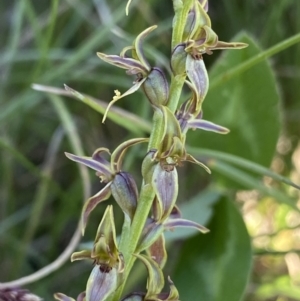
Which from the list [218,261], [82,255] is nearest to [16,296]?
[82,255]

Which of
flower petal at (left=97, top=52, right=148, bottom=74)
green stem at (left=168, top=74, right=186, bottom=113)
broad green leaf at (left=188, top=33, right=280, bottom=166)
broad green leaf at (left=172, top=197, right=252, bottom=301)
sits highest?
flower petal at (left=97, top=52, right=148, bottom=74)

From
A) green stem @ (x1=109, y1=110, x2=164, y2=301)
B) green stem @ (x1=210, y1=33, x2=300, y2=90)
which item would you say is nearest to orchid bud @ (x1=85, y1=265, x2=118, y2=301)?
green stem @ (x1=109, y1=110, x2=164, y2=301)

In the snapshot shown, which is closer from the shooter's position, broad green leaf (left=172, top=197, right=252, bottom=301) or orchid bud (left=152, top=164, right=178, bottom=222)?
orchid bud (left=152, top=164, right=178, bottom=222)

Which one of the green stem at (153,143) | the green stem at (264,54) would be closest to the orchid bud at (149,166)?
the green stem at (153,143)

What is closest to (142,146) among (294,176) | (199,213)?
(199,213)

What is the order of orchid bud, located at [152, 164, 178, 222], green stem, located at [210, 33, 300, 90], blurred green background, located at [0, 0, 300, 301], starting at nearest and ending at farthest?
orchid bud, located at [152, 164, 178, 222]
green stem, located at [210, 33, 300, 90]
blurred green background, located at [0, 0, 300, 301]

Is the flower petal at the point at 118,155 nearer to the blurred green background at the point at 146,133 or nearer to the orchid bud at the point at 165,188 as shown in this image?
the orchid bud at the point at 165,188

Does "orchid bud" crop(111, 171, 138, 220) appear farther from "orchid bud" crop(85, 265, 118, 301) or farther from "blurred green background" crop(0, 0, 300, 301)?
"blurred green background" crop(0, 0, 300, 301)

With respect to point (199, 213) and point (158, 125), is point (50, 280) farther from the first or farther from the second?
point (158, 125)
